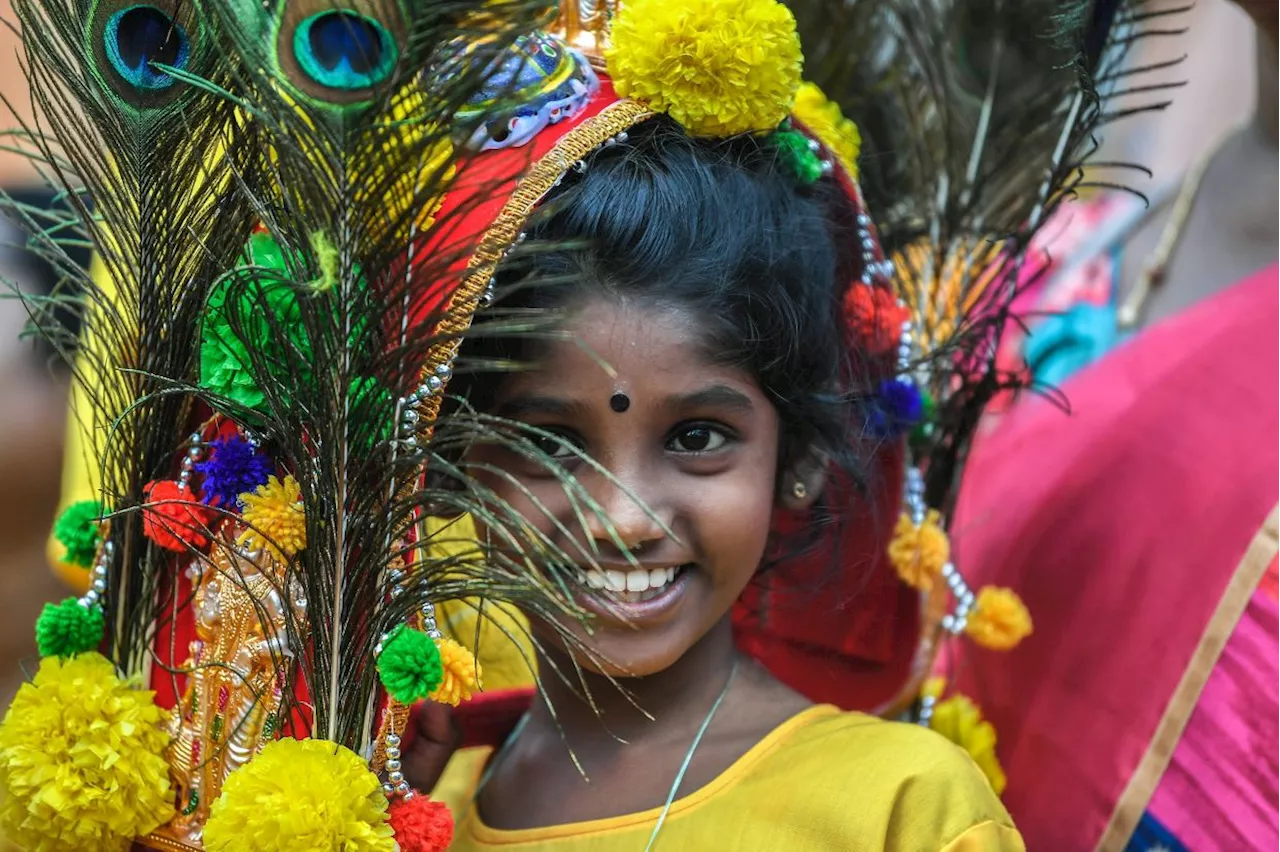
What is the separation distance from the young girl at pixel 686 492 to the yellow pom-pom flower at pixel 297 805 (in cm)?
25

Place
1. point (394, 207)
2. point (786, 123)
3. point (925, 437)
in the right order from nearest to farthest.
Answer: point (394, 207)
point (786, 123)
point (925, 437)

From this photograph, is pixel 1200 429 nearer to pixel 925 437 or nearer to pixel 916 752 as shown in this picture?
pixel 925 437

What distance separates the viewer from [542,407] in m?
1.42

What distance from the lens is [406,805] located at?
133cm

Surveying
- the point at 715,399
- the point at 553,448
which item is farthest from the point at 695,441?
the point at 553,448

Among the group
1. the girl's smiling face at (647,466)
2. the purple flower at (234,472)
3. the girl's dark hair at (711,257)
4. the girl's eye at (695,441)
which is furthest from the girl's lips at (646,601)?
the purple flower at (234,472)

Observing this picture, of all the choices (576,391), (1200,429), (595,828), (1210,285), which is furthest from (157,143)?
(1210,285)

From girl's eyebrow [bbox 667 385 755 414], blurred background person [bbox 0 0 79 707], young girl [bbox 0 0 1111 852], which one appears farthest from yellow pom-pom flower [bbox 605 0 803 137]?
blurred background person [bbox 0 0 79 707]

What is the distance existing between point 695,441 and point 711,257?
0.67ft

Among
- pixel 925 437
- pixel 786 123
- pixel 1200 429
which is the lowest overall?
pixel 925 437

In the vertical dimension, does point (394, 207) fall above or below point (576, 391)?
above

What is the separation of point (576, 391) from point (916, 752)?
532 millimetres

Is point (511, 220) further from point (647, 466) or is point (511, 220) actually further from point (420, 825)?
point (420, 825)

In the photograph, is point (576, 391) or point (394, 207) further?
point (576, 391)
